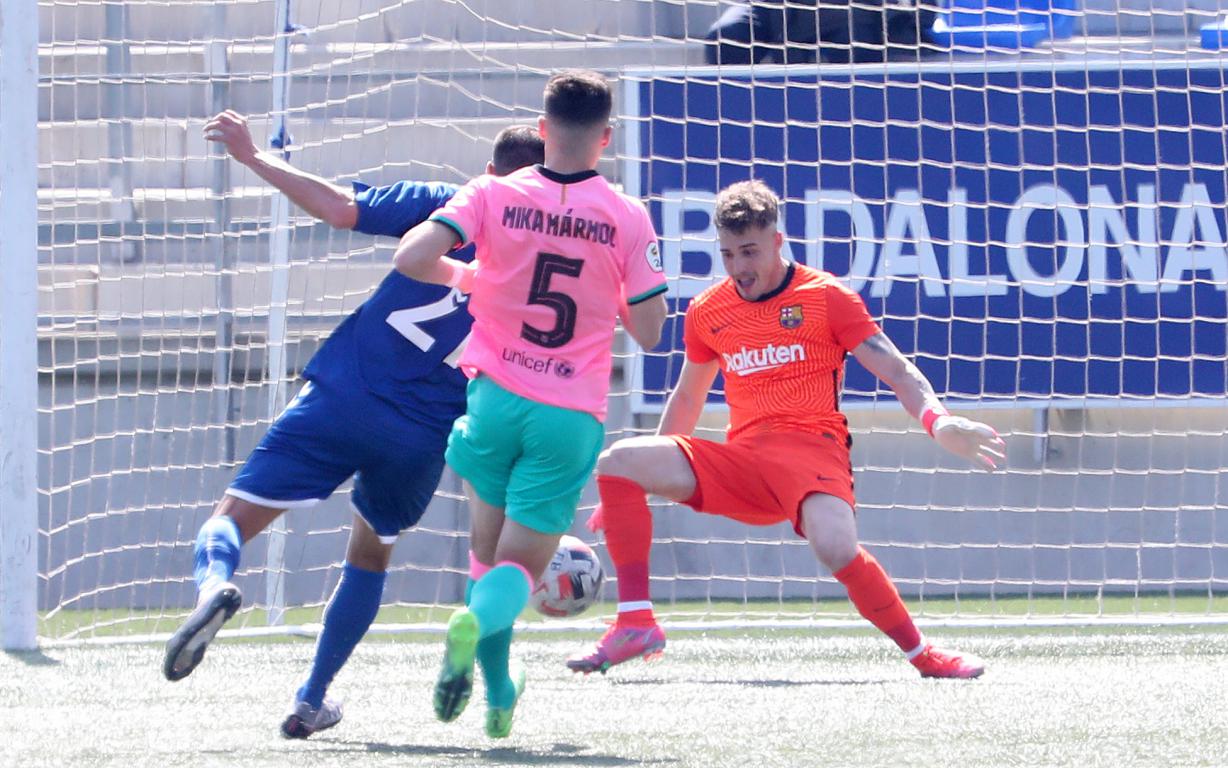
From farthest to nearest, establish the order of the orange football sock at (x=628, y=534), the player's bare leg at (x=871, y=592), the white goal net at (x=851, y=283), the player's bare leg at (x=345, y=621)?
1. the white goal net at (x=851, y=283)
2. the orange football sock at (x=628, y=534)
3. the player's bare leg at (x=871, y=592)
4. the player's bare leg at (x=345, y=621)

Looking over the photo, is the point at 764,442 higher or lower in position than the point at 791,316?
lower

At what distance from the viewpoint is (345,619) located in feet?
11.9

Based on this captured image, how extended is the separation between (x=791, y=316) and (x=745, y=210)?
1.27 feet

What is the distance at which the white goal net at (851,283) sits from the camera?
20.9 ft

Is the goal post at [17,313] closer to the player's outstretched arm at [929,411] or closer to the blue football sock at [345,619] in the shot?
the blue football sock at [345,619]

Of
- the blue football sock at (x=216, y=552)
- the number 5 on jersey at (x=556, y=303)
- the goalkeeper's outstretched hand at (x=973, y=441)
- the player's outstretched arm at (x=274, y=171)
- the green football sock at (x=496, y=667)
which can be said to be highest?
the player's outstretched arm at (x=274, y=171)

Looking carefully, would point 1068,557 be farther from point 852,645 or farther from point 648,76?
point 648,76

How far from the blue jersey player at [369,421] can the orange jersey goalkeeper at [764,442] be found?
3.14ft

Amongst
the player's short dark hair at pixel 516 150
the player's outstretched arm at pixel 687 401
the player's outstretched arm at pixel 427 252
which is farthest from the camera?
Answer: the player's outstretched arm at pixel 687 401

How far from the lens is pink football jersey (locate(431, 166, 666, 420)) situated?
3270 millimetres

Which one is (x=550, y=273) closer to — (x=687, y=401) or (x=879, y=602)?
(x=879, y=602)

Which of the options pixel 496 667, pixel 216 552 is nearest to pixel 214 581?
pixel 216 552

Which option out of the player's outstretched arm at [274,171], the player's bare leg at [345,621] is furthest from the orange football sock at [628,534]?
the player's outstretched arm at [274,171]

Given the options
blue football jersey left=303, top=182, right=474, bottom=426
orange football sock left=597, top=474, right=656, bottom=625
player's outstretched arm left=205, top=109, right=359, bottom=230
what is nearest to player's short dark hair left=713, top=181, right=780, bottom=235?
orange football sock left=597, top=474, right=656, bottom=625
